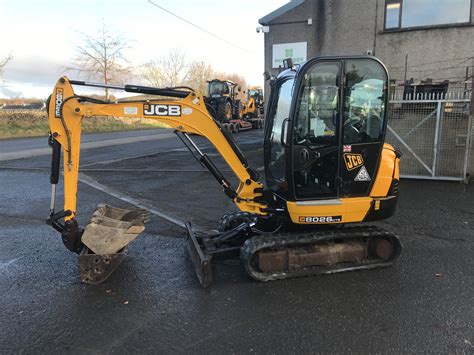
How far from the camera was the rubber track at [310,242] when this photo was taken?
4.20 metres

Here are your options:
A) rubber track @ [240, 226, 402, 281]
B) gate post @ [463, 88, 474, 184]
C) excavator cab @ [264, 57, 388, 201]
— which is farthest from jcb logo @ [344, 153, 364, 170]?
gate post @ [463, 88, 474, 184]

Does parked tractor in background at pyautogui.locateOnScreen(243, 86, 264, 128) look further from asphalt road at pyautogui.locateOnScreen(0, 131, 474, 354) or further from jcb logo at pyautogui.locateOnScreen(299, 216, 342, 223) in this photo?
jcb logo at pyautogui.locateOnScreen(299, 216, 342, 223)

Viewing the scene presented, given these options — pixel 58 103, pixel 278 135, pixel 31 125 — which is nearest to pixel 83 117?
pixel 58 103

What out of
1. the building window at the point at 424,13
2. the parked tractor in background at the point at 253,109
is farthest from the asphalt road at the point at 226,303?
the parked tractor in background at the point at 253,109

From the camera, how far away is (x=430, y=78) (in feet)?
41.2

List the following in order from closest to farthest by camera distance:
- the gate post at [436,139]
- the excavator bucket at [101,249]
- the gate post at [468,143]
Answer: the excavator bucket at [101,249]
the gate post at [468,143]
the gate post at [436,139]

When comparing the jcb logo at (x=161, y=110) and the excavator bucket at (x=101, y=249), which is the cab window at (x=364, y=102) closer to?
the jcb logo at (x=161, y=110)

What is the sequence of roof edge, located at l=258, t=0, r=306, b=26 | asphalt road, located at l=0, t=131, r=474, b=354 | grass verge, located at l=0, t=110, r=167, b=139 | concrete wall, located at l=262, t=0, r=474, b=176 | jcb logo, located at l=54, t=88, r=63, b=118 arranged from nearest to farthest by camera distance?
asphalt road, located at l=0, t=131, r=474, b=354 < jcb logo, located at l=54, t=88, r=63, b=118 < concrete wall, located at l=262, t=0, r=474, b=176 < roof edge, located at l=258, t=0, r=306, b=26 < grass verge, located at l=0, t=110, r=167, b=139

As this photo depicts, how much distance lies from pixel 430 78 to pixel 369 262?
10.3 meters

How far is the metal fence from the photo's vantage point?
9258 millimetres

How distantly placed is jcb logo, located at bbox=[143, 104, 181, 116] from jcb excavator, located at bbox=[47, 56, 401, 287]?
0.01 metres

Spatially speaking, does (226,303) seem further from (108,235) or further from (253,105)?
(253,105)

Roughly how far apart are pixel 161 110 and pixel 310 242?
2.27 m

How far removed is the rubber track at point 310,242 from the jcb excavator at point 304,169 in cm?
1
